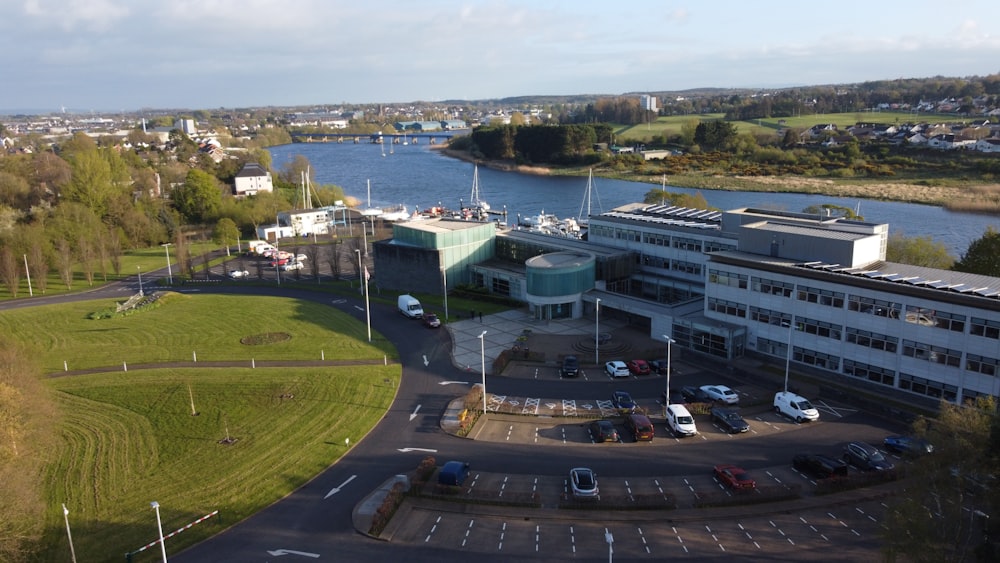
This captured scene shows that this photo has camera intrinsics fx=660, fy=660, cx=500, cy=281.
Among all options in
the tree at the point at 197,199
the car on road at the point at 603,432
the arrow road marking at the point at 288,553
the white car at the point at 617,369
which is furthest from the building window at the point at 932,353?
the tree at the point at 197,199

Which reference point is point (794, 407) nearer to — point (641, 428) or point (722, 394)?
point (722, 394)

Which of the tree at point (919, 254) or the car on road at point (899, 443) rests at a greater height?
the tree at point (919, 254)

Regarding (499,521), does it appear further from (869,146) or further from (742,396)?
(869,146)

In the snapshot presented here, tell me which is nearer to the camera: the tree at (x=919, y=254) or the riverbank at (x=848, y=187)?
the tree at (x=919, y=254)

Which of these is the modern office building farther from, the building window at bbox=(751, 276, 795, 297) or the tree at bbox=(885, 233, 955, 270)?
the tree at bbox=(885, 233, 955, 270)

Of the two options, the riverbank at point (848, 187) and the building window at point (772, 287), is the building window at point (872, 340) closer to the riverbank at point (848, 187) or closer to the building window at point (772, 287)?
the building window at point (772, 287)

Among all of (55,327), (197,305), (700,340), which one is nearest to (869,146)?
(700,340)

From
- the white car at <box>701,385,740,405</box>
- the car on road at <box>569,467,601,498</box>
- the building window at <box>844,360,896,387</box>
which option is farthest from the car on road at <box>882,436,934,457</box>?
the car on road at <box>569,467,601,498</box>
